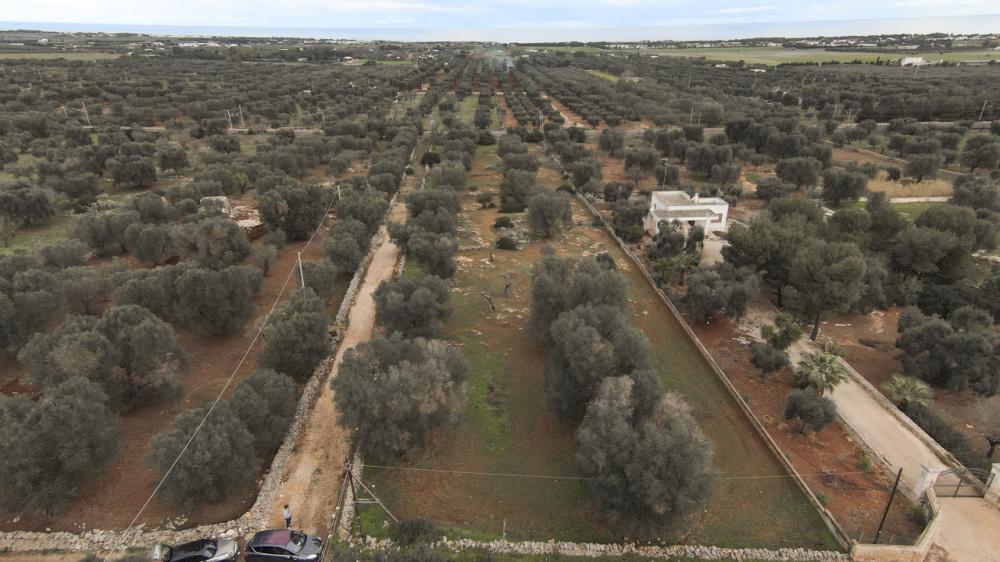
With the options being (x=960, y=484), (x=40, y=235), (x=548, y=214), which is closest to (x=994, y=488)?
(x=960, y=484)

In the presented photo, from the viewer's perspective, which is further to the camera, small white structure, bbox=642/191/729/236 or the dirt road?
small white structure, bbox=642/191/729/236

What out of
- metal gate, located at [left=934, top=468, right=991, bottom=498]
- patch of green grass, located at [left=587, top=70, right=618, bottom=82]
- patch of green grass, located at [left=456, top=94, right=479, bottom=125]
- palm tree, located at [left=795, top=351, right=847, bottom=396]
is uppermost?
patch of green grass, located at [left=587, top=70, right=618, bottom=82]

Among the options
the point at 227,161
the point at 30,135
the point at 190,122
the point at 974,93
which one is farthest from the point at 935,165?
the point at 30,135

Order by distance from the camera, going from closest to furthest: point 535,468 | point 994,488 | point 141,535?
point 141,535 → point 994,488 → point 535,468

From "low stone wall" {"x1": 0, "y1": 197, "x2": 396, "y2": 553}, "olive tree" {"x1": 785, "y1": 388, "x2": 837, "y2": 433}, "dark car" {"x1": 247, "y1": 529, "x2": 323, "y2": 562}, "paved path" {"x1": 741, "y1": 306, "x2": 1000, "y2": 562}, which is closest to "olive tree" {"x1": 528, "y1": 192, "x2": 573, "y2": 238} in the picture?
"paved path" {"x1": 741, "y1": 306, "x2": 1000, "y2": 562}

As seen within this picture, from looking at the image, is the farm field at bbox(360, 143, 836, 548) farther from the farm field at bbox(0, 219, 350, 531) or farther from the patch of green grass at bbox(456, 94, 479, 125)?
the patch of green grass at bbox(456, 94, 479, 125)

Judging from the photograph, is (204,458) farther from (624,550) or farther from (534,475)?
(624,550)

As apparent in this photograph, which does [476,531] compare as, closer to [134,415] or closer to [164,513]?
[164,513]

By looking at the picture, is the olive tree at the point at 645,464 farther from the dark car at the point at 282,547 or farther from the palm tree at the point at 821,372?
the dark car at the point at 282,547
